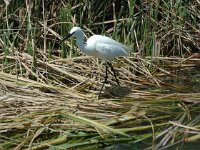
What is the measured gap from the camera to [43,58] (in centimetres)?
655

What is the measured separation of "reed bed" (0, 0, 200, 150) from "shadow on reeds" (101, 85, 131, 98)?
11 millimetres

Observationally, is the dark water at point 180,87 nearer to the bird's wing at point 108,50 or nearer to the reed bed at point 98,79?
the reed bed at point 98,79

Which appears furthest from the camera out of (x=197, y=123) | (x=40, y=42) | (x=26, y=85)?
(x=40, y=42)

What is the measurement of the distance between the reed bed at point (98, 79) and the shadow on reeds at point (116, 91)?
0.04ft

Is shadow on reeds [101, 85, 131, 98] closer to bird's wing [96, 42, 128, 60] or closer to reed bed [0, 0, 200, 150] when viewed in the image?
reed bed [0, 0, 200, 150]

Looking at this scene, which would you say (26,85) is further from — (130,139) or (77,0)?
(77,0)

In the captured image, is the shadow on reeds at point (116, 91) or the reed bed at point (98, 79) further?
the shadow on reeds at point (116, 91)

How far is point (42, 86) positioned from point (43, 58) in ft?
2.84

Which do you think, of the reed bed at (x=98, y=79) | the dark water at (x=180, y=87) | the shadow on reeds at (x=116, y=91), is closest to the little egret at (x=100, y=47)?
the shadow on reeds at (x=116, y=91)

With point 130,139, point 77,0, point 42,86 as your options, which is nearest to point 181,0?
point 77,0

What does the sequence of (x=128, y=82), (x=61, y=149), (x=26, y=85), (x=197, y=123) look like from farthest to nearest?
(x=128, y=82) → (x=26, y=85) → (x=197, y=123) → (x=61, y=149)

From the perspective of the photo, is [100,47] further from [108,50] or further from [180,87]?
[180,87]

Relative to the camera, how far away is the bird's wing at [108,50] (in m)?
6.09

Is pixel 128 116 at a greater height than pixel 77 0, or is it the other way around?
pixel 77 0
